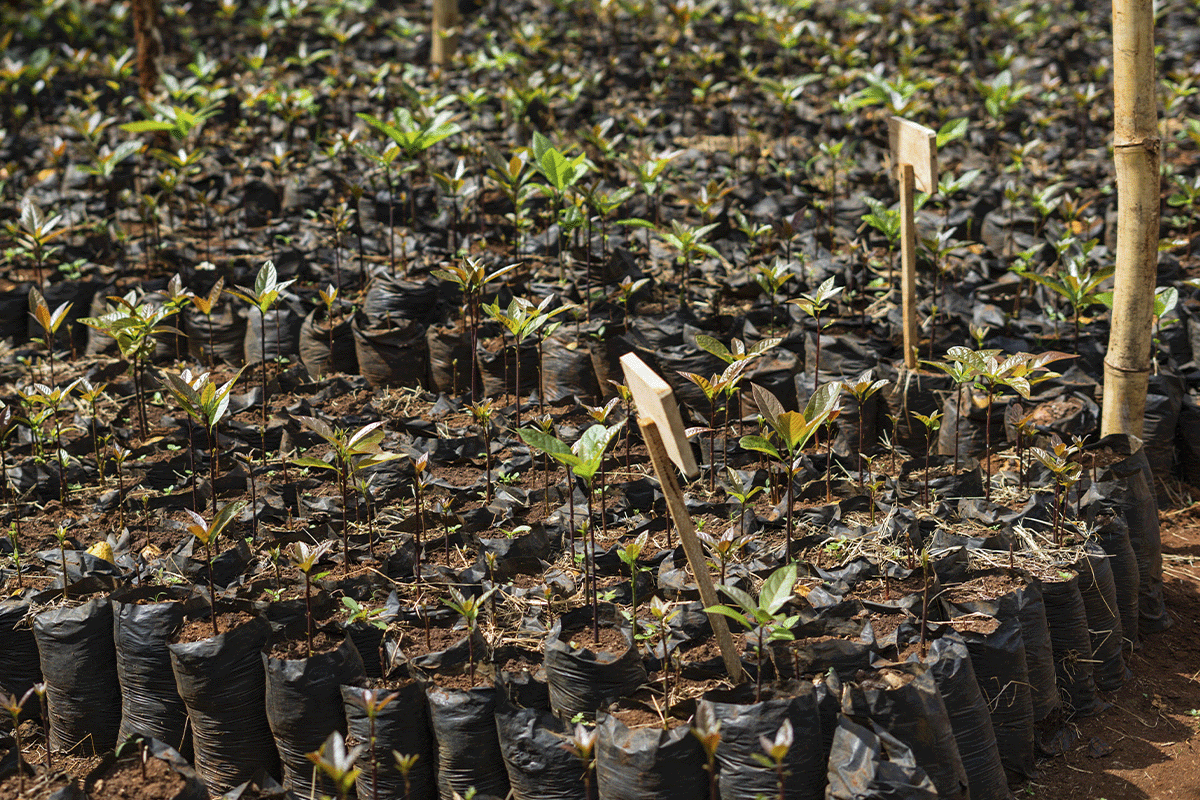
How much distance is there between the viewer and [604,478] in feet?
11.6

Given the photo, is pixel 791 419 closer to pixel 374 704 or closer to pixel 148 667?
pixel 374 704

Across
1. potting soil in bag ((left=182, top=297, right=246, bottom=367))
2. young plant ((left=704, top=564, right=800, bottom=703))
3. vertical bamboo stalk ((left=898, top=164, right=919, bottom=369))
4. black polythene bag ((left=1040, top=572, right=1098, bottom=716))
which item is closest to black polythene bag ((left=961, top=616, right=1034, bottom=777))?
black polythene bag ((left=1040, top=572, right=1098, bottom=716))

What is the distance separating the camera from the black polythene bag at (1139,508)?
3455mm

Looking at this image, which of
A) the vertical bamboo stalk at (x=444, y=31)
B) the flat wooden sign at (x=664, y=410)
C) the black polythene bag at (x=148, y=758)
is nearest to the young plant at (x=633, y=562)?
the flat wooden sign at (x=664, y=410)

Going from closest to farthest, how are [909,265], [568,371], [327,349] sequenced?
1. [909,265]
2. [568,371]
3. [327,349]

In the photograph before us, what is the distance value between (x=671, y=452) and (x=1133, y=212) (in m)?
2.21

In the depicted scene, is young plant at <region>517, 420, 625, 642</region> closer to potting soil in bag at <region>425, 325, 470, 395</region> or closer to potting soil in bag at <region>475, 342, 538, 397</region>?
potting soil in bag at <region>475, 342, 538, 397</region>

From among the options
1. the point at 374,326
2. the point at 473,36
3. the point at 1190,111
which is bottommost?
the point at 374,326

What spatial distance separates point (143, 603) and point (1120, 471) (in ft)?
10.3

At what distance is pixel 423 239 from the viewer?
5590mm

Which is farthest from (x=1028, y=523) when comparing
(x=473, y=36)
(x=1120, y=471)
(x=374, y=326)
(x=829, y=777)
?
(x=473, y=36)

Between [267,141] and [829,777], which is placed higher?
[267,141]

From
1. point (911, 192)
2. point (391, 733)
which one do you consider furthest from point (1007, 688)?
point (911, 192)

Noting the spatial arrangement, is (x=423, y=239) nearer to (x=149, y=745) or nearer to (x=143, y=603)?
(x=143, y=603)
